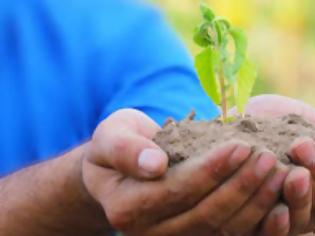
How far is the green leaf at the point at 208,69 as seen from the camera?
1.42m

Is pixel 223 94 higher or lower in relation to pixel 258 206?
higher

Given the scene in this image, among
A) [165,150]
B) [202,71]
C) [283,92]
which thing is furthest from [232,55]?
[283,92]

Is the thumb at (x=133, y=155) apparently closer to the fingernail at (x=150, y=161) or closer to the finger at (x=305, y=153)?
the fingernail at (x=150, y=161)

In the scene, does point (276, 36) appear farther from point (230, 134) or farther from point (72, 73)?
point (230, 134)

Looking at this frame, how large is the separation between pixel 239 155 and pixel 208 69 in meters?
0.30

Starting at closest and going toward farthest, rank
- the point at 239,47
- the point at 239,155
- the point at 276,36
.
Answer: the point at 239,155 < the point at 239,47 < the point at 276,36

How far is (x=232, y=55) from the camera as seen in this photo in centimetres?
145

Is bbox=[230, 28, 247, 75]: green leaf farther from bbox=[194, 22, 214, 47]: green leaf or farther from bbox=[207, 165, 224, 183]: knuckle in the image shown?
bbox=[207, 165, 224, 183]: knuckle

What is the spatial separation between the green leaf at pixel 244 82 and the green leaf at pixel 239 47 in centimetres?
1

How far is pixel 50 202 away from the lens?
1.48 meters

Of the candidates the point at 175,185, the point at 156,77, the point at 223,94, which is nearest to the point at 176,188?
the point at 175,185

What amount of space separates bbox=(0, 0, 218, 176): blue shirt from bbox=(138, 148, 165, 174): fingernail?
0.61 metres

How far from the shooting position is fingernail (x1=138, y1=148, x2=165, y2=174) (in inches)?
47.0

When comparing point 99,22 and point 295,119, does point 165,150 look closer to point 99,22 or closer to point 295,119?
point 295,119
